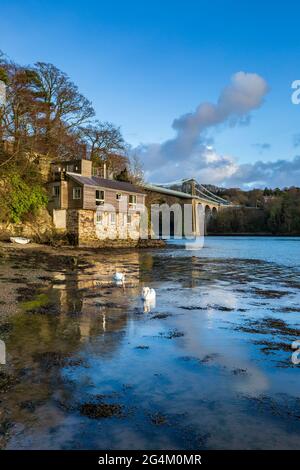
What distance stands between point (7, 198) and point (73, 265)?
1087 centimetres

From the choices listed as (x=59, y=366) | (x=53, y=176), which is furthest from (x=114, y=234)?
(x=59, y=366)

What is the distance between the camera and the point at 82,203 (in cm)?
3256

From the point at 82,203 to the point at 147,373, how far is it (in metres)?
28.7

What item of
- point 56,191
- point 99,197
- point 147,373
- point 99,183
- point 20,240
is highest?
point 99,183

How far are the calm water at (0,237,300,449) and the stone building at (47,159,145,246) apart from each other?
2287 cm

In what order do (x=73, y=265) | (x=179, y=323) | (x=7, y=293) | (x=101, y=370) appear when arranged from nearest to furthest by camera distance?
(x=101, y=370) < (x=179, y=323) < (x=7, y=293) < (x=73, y=265)

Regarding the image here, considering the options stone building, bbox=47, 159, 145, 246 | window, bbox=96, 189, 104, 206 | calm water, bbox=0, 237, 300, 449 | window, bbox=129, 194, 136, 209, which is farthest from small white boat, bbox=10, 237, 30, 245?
calm water, bbox=0, 237, 300, 449

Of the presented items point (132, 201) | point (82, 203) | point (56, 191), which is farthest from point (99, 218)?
point (132, 201)

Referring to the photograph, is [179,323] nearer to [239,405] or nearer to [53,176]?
[239,405]

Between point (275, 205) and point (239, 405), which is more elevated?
point (275, 205)

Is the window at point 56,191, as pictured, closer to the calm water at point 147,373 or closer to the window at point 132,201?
the window at point 132,201

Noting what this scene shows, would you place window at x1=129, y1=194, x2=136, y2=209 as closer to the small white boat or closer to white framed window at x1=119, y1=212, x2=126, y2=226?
white framed window at x1=119, y1=212, x2=126, y2=226

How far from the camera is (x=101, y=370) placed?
498 centimetres

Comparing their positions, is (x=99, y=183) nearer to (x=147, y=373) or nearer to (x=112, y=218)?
(x=112, y=218)
